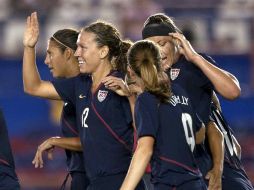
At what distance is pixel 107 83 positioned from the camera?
659 cm

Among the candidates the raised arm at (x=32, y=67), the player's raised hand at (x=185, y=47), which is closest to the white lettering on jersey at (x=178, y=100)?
the player's raised hand at (x=185, y=47)

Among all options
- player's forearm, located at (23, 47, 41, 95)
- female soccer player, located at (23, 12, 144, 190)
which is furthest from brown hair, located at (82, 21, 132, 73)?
player's forearm, located at (23, 47, 41, 95)

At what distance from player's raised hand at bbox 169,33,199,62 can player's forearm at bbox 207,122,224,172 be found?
2.13 ft

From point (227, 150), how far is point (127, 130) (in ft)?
2.94

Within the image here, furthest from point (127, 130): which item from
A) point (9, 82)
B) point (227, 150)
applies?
point (9, 82)

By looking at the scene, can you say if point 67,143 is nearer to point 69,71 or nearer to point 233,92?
point 69,71

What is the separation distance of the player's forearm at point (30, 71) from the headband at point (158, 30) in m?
0.91

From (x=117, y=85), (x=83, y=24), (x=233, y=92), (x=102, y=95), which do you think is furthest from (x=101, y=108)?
(x=83, y=24)

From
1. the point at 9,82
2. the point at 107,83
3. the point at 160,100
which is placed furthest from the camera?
the point at 9,82

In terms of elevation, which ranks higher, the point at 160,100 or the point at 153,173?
the point at 160,100

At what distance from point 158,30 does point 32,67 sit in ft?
3.43

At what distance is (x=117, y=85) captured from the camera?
261 inches

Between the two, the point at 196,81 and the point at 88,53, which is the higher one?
the point at 88,53

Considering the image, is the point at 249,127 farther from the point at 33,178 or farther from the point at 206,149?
the point at 206,149
